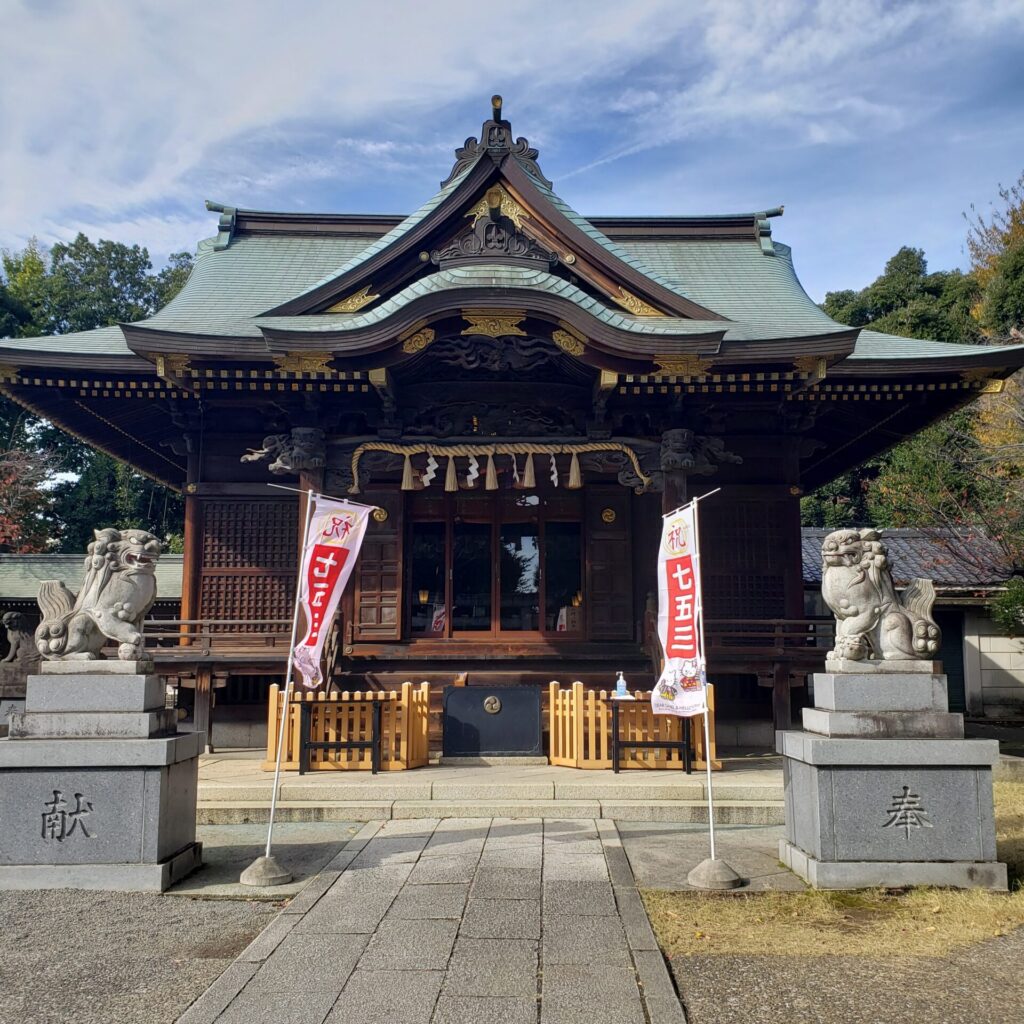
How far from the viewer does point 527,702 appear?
1030 centimetres

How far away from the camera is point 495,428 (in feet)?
38.6

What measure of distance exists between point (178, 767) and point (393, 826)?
7.56ft

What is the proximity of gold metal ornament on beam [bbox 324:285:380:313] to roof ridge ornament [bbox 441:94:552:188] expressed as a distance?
6.69 feet

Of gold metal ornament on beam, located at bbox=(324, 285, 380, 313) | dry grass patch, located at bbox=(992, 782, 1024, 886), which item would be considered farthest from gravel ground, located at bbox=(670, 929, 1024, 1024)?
gold metal ornament on beam, located at bbox=(324, 285, 380, 313)

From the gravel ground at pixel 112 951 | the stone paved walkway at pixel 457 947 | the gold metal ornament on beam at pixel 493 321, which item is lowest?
the gravel ground at pixel 112 951

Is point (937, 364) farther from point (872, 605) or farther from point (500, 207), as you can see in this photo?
point (500, 207)

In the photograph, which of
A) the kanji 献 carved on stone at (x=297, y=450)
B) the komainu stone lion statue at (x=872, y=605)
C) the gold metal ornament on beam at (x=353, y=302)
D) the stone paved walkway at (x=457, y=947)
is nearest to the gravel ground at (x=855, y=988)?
the stone paved walkway at (x=457, y=947)

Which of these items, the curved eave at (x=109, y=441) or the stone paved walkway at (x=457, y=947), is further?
the curved eave at (x=109, y=441)

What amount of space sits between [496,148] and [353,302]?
2964mm

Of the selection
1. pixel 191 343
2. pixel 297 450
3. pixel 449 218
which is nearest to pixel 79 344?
pixel 191 343

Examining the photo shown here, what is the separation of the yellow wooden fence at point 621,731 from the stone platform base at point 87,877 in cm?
497

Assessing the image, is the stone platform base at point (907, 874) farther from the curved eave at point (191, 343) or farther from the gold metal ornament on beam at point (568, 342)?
the curved eave at point (191, 343)

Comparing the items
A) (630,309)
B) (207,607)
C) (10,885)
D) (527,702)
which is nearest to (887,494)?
(630,309)

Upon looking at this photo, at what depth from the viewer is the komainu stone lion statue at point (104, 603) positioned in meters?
6.30
